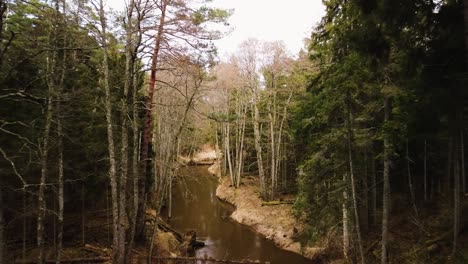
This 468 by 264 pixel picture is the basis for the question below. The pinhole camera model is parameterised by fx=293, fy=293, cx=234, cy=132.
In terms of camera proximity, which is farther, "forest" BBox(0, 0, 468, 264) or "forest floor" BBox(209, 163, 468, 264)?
"forest floor" BBox(209, 163, 468, 264)

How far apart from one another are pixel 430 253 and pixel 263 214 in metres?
10.9

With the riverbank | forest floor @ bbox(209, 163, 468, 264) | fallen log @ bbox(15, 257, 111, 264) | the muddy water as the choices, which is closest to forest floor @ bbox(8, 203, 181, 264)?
fallen log @ bbox(15, 257, 111, 264)

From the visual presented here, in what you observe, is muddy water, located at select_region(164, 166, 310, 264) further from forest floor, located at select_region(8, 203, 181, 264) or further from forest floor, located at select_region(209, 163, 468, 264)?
forest floor, located at select_region(8, 203, 181, 264)

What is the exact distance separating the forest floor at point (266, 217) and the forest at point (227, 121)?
458 millimetres

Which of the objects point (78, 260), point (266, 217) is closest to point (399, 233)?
point (266, 217)

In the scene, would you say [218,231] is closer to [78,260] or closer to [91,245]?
[91,245]

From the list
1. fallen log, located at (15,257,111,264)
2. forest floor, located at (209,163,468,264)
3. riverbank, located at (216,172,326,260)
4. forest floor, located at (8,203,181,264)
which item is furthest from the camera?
riverbank, located at (216,172,326,260)

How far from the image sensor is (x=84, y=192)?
1243 cm

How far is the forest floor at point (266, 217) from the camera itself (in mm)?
14052

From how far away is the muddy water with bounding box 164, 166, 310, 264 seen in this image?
42.8 feet

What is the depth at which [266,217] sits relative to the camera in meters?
17.8

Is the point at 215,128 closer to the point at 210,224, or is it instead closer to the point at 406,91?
the point at 210,224

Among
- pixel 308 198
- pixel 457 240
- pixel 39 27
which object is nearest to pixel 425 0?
pixel 457 240

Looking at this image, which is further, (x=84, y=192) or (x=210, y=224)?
(x=210, y=224)
